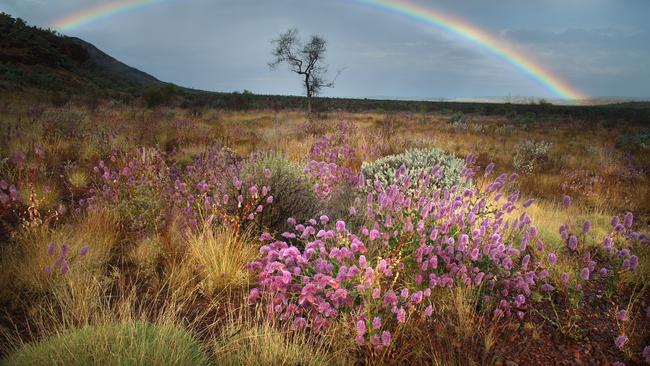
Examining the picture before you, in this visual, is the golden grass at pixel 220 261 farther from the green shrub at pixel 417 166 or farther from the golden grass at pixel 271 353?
the green shrub at pixel 417 166

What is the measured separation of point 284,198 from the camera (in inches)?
162

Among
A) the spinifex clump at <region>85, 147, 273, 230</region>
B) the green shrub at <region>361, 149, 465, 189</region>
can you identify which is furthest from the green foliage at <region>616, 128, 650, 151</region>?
the spinifex clump at <region>85, 147, 273, 230</region>

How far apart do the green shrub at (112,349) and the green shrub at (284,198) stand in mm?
1852

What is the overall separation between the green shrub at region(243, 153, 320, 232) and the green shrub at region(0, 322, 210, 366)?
1852mm

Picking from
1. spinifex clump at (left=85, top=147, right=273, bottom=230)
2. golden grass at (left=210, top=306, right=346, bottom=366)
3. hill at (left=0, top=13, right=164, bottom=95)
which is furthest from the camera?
hill at (left=0, top=13, right=164, bottom=95)

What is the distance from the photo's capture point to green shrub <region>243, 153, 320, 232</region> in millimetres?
4035

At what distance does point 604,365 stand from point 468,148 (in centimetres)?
1063

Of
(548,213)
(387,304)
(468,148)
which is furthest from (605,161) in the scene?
(387,304)

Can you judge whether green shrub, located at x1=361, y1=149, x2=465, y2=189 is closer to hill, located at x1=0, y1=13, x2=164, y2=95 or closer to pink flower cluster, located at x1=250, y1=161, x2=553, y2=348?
pink flower cluster, located at x1=250, y1=161, x2=553, y2=348

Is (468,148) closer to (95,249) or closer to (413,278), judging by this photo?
(413,278)

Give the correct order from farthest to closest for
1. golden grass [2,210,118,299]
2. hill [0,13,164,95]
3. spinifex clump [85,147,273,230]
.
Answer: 1. hill [0,13,164,95]
2. spinifex clump [85,147,273,230]
3. golden grass [2,210,118,299]

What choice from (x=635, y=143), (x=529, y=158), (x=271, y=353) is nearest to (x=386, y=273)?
(x=271, y=353)

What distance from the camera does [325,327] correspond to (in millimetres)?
2191

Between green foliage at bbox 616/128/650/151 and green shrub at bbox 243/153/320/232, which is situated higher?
green shrub at bbox 243/153/320/232
